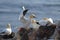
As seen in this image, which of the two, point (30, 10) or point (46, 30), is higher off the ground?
point (30, 10)

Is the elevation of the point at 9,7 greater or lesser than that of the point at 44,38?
greater

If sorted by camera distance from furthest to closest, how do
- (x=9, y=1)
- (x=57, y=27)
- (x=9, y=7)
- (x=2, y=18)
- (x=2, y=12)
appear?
(x=9, y=1), (x=9, y=7), (x=2, y=12), (x=2, y=18), (x=57, y=27)

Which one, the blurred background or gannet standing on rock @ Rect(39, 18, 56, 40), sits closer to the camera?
gannet standing on rock @ Rect(39, 18, 56, 40)

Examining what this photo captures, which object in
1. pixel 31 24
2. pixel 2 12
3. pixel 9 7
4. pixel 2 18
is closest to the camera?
pixel 31 24

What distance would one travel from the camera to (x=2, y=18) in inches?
380

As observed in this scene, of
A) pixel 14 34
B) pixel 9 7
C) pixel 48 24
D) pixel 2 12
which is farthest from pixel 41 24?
pixel 9 7

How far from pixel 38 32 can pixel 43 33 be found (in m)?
0.07

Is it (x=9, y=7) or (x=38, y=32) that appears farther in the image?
(x=9, y=7)

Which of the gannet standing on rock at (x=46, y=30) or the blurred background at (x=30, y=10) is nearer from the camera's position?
the gannet standing on rock at (x=46, y=30)

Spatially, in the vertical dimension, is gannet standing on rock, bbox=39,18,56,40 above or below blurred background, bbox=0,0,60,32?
below

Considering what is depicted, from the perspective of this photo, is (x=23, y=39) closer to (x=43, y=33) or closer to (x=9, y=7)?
(x=43, y=33)

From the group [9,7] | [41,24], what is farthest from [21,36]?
[9,7]

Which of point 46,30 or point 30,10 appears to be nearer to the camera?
point 46,30

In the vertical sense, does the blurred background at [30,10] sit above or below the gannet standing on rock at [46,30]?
above
